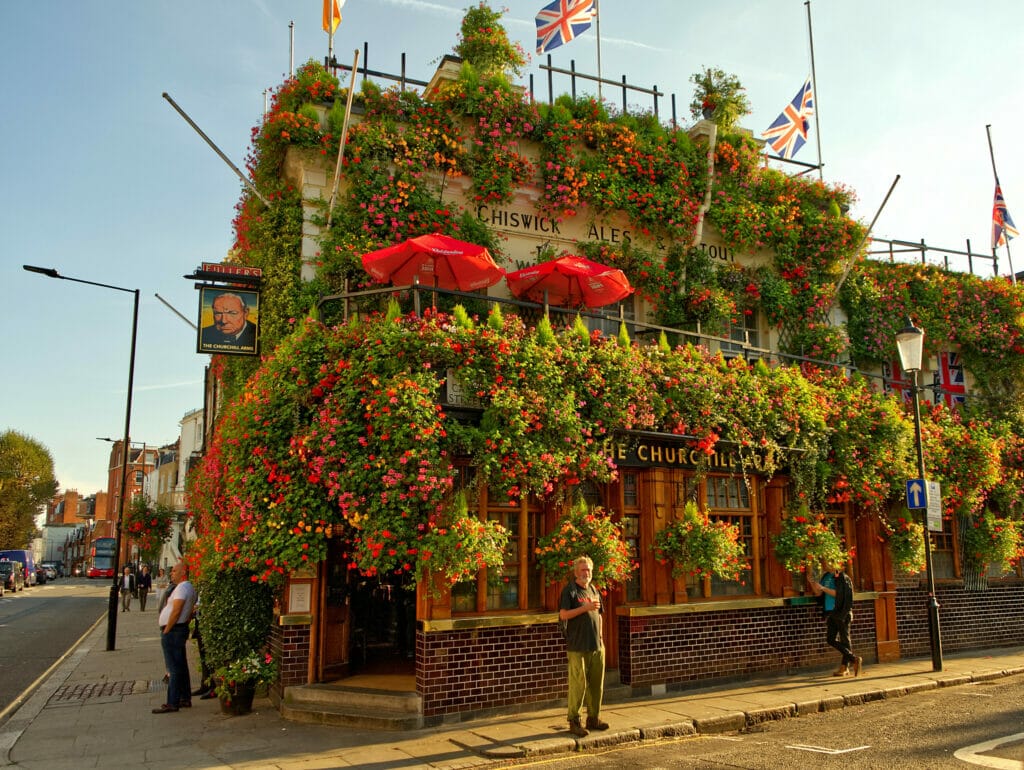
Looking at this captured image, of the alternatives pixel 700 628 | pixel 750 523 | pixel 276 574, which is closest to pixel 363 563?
pixel 276 574

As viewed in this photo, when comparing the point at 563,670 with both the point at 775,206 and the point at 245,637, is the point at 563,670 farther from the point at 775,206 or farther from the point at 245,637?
the point at 775,206

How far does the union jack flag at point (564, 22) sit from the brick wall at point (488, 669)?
10.7m

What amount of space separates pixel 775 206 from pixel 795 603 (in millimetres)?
8159

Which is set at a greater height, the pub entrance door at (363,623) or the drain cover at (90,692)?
the pub entrance door at (363,623)

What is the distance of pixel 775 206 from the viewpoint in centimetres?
1620

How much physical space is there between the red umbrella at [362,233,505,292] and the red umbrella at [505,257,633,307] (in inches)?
30.9

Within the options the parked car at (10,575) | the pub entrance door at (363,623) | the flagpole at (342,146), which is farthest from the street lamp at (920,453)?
the parked car at (10,575)

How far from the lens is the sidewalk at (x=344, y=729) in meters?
7.96

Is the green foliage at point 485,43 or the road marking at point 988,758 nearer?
the road marking at point 988,758

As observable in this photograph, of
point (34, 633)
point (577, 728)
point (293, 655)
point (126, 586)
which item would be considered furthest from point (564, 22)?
point (126, 586)

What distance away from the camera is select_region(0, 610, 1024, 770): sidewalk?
7957mm

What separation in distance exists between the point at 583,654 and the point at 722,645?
13.3 feet

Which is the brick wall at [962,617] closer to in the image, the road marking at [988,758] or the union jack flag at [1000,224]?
the road marking at [988,758]

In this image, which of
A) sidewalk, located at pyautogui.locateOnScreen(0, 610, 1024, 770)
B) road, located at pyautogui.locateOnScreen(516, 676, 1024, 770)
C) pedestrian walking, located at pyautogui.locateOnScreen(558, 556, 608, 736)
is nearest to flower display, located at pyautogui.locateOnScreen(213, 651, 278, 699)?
sidewalk, located at pyautogui.locateOnScreen(0, 610, 1024, 770)
